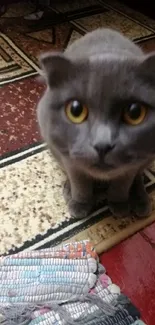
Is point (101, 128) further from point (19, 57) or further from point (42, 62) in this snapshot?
point (19, 57)

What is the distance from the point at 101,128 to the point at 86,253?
32 centimetres

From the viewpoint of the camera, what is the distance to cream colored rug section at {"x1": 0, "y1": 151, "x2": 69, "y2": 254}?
104cm

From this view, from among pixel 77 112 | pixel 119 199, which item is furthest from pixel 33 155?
pixel 77 112

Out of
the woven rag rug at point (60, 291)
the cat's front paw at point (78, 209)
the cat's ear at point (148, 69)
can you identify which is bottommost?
the woven rag rug at point (60, 291)

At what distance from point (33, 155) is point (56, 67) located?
0.43 meters

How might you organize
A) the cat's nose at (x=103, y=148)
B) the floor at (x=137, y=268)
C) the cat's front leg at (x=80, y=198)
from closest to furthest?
the cat's nose at (x=103, y=148), the floor at (x=137, y=268), the cat's front leg at (x=80, y=198)

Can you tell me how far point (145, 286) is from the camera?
0.98 m

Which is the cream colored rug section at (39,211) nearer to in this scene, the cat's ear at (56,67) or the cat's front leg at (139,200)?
the cat's front leg at (139,200)

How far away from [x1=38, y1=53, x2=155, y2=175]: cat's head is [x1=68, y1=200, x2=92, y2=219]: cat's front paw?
0.79 ft

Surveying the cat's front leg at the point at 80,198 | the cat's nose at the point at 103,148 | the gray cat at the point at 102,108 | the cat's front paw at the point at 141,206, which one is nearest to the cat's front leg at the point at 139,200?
the cat's front paw at the point at 141,206

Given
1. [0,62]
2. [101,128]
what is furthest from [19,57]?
[101,128]

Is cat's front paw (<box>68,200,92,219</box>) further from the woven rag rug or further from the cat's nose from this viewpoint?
the cat's nose

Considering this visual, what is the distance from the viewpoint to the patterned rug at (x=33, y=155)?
3.45 feet

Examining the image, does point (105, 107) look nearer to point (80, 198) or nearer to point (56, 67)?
point (56, 67)
